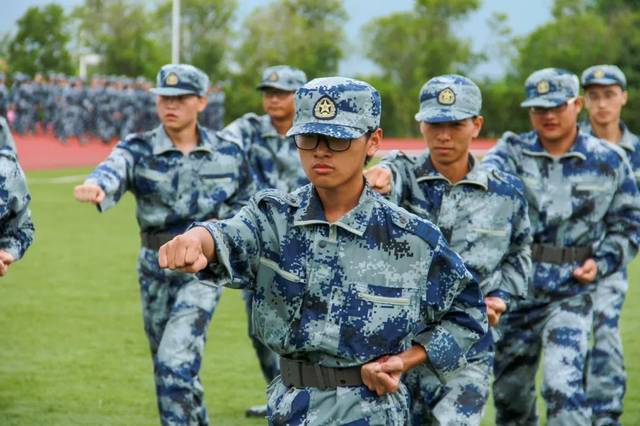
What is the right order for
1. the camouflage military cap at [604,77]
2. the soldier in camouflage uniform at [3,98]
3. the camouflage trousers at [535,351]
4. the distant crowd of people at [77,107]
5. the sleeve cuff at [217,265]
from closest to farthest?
1. the sleeve cuff at [217,265]
2. the camouflage trousers at [535,351]
3. the camouflage military cap at [604,77]
4. the soldier in camouflage uniform at [3,98]
5. the distant crowd of people at [77,107]

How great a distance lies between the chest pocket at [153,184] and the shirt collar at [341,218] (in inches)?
137

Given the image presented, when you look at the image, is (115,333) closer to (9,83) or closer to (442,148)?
(442,148)

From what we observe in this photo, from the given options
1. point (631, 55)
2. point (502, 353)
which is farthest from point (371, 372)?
point (631, 55)

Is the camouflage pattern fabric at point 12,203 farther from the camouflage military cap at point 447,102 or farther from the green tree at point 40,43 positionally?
the green tree at point 40,43

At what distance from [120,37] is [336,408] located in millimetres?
79049

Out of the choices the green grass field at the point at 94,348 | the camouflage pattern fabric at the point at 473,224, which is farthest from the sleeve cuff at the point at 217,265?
the green grass field at the point at 94,348

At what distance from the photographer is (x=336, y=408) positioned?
4680mm

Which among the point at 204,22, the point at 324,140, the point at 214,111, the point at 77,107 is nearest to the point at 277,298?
the point at 324,140

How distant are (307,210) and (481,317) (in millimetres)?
749

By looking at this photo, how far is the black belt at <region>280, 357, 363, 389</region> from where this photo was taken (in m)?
4.69

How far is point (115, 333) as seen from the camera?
12.2 meters

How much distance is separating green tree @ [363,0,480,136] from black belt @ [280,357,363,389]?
65.8 meters

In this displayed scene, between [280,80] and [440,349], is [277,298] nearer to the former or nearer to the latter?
[440,349]

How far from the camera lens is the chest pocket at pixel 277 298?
464 centimetres
